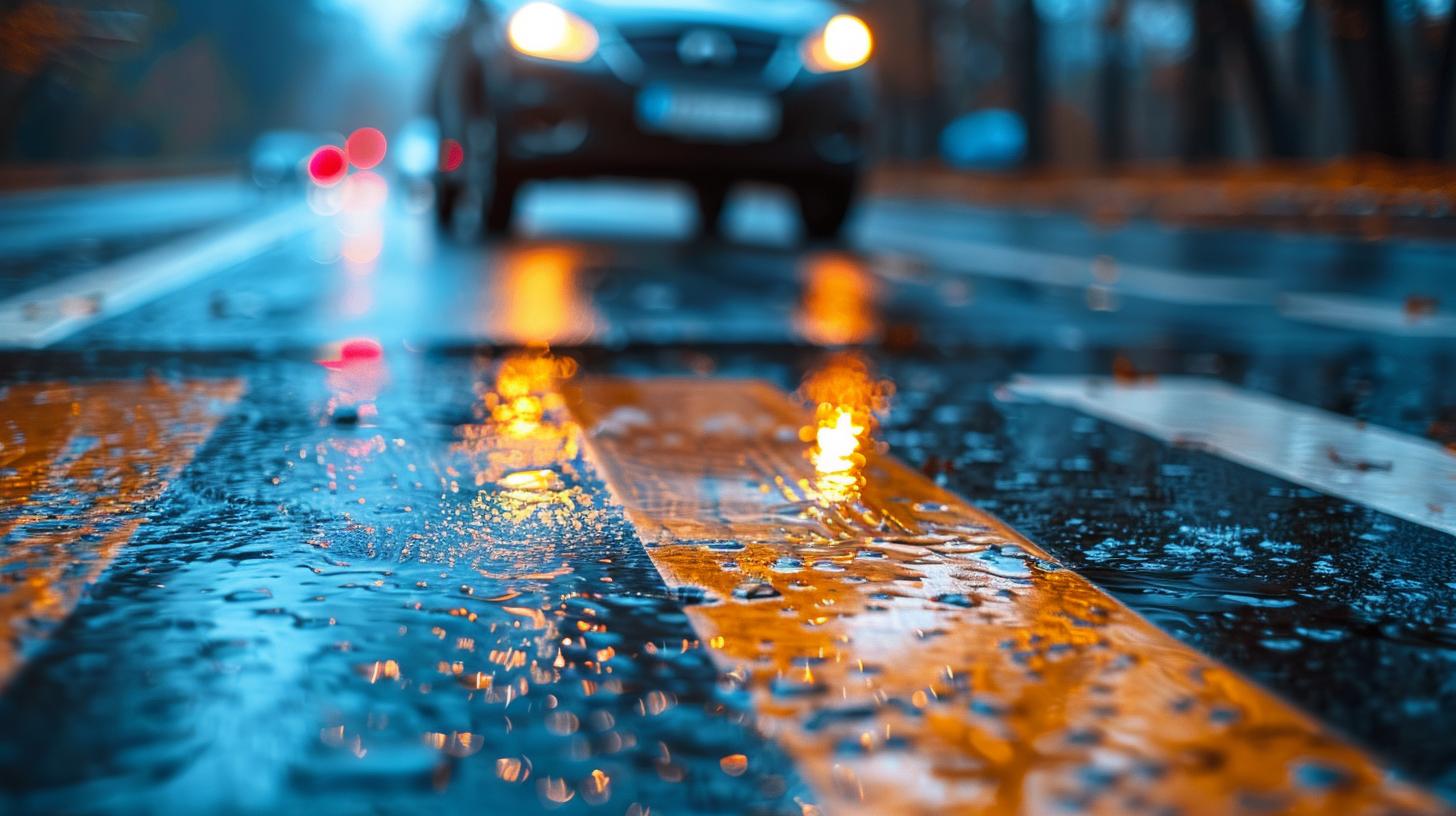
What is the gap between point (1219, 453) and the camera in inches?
136

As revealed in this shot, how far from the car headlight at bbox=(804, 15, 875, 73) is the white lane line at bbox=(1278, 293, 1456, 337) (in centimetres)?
366

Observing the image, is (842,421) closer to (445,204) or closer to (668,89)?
(668,89)

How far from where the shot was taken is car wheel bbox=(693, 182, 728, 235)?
13312 millimetres

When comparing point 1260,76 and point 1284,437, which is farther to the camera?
point 1260,76

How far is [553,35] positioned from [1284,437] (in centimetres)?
671

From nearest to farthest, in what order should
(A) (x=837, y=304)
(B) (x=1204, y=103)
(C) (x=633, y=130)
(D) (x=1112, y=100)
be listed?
1. (A) (x=837, y=304)
2. (C) (x=633, y=130)
3. (B) (x=1204, y=103)
4. (D) (x=1112, y=100)

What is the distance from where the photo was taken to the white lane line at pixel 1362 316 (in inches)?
235

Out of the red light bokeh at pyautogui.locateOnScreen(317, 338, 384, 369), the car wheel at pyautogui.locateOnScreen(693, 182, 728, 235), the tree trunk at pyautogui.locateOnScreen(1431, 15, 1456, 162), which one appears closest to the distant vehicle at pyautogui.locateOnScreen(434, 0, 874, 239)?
the car wheel at pyautogui.locateOnScreen(693, 182, 728, 235)

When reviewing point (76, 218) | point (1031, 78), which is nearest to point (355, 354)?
point (76, 218)

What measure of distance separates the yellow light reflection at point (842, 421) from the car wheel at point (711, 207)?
8.32m

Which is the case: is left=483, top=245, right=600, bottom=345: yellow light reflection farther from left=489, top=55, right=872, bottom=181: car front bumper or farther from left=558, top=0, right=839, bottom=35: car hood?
left=558, top=0, right=839, bottom=35: car hood

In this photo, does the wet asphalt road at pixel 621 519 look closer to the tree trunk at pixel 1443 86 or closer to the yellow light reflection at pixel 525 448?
the yellow light reflection at pixel 525 448

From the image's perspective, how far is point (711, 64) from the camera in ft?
32.4

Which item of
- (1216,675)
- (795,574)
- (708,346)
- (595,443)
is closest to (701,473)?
(595,443)
